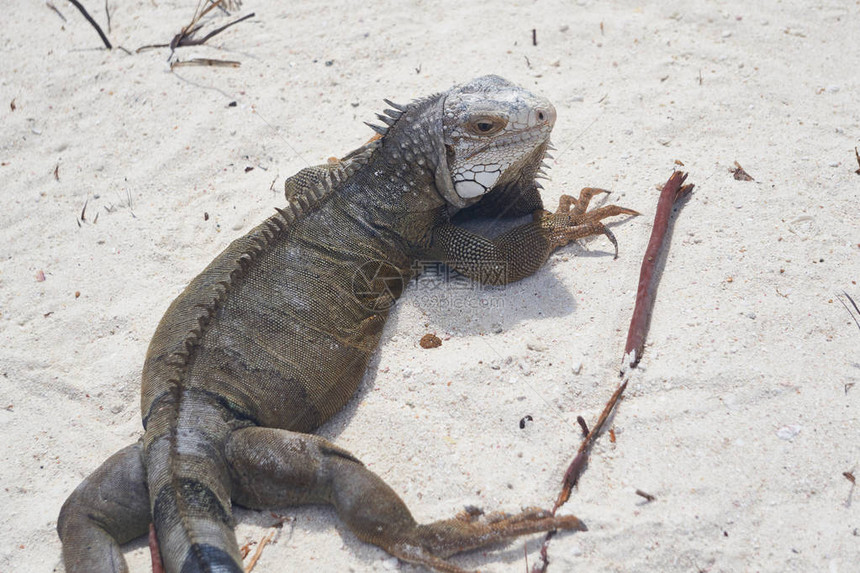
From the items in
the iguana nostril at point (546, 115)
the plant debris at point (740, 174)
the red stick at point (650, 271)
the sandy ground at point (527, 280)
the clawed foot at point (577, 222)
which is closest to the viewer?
the sandy ground at point (527, 280)

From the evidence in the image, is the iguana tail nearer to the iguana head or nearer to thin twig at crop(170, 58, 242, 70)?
the iguana head

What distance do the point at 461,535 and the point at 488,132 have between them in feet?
6.42

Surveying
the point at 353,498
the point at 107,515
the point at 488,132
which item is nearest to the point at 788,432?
the point at 353,498

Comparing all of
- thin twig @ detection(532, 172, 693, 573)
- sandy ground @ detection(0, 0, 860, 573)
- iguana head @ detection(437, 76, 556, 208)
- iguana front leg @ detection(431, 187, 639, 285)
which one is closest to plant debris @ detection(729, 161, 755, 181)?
sandy ground @ detection(0, 0, 860, 573)

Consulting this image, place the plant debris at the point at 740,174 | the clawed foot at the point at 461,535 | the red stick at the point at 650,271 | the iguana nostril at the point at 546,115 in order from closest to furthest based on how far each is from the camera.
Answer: the clawed foot at the point at 461,535 < the red stick at the point at 650,271 < the iguana nostril at the point at 546,115 < the plant debris at the point at 740,174

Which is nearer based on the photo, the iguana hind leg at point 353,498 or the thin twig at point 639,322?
the iguana hind leg at point 353,498

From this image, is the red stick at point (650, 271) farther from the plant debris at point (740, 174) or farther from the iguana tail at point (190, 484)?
the iguana tail at point (190, 484)

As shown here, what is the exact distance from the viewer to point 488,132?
3.39 metres

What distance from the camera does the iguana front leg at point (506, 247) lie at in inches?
141

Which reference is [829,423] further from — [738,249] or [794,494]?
[738,249]

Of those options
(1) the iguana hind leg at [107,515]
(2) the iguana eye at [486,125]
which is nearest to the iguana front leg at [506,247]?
(2) the iguana eye at [486,125]

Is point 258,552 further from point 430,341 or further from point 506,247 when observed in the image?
point 506,247

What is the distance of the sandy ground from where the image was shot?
8.66ft

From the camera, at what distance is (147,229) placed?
433cm
